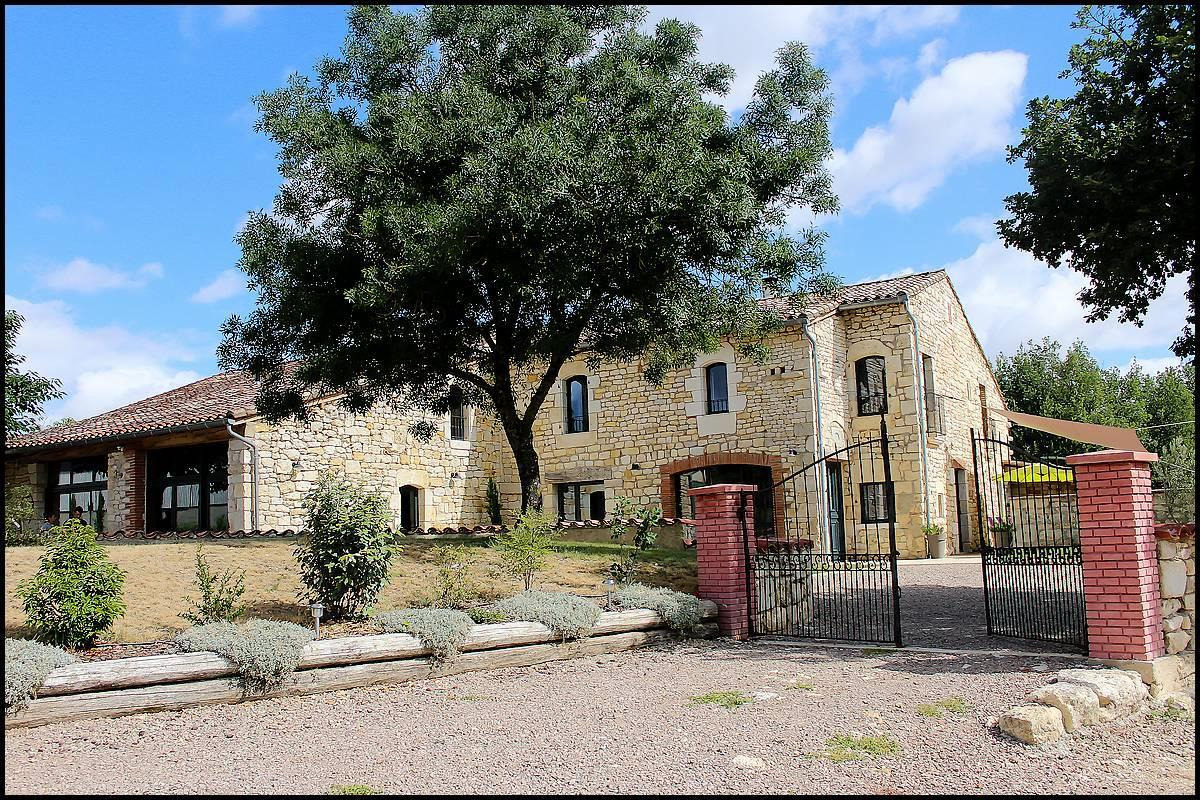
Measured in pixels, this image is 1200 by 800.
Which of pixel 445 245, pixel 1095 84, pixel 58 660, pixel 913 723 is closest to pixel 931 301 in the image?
Result: pixel 1095 84

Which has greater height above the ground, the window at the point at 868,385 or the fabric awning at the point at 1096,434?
the window at the point at 868,385

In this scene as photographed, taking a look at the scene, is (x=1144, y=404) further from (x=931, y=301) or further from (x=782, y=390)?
(x=782, y=390)

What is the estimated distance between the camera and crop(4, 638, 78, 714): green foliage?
5.98 meters

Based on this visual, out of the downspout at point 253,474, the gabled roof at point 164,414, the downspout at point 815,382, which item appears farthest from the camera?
the downspout at point 815,382

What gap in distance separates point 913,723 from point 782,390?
14.0 metres

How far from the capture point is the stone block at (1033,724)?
5594 mm

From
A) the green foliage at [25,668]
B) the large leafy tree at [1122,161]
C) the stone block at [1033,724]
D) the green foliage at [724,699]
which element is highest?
the large leafy tree at [1122,161]

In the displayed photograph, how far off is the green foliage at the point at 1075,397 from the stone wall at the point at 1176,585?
26.9 metres

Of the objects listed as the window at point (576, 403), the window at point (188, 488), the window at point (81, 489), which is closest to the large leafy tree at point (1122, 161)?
the window at point (576, 403)

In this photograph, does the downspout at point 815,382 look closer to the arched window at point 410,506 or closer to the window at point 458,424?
the window at point 458,424

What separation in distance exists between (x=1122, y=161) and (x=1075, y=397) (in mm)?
28309

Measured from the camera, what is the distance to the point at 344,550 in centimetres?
858

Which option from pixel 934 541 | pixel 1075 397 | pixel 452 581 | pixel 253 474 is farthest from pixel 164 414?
pixel 1075 397

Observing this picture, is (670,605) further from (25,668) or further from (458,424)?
(458,424)
